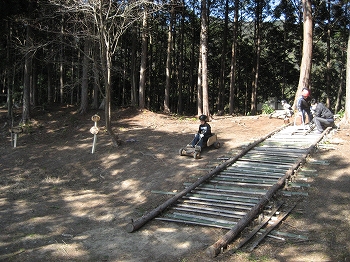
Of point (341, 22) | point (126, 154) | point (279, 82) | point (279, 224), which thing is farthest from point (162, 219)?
point (279, 82)

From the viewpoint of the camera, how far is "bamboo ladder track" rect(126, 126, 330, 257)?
6223 mm

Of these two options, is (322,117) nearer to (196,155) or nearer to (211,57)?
(196,155)

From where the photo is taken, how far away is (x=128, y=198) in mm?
8266

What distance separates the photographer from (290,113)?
15.7 m

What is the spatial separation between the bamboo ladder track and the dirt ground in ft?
0.86

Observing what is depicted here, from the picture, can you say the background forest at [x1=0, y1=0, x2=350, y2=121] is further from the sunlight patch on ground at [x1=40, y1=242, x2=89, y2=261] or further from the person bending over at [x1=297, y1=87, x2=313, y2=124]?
the sunlight patch on ground at [x1=40, y1=242, x2=89, y2=261]

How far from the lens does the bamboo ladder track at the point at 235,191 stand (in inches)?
245

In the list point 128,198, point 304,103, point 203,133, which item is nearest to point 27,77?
point 203,133

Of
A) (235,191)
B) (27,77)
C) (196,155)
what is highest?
(27,77)

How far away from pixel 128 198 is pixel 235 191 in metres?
2.66

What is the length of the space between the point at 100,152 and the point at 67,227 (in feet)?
17.9

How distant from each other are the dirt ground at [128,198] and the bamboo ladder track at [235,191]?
26cm

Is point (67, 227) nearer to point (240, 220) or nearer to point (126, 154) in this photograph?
point (240, 220)

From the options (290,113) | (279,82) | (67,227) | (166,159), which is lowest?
(67,227)
